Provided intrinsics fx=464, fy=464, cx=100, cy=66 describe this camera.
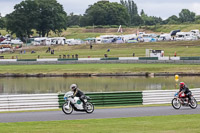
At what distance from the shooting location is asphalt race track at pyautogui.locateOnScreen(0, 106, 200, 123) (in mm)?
24391

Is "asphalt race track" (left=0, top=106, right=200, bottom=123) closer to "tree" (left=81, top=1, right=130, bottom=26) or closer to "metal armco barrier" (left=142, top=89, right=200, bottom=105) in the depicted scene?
"metal armco barrier" (left=142, top=89, right=200, bottom=105)

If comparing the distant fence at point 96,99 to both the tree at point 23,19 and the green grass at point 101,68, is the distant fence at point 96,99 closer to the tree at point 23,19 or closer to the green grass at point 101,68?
the green grass at point 101,68

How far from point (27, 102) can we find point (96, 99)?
4.59m

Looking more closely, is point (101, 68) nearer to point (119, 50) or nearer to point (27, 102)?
point (119, 50)

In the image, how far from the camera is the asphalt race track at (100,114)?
24391 mm

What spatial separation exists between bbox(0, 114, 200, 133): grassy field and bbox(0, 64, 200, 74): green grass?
45175 millimetres

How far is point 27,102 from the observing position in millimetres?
28984

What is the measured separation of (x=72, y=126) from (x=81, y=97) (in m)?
4.49

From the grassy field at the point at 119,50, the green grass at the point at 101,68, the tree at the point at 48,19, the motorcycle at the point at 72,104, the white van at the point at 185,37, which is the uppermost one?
the tree at the point at 48,19

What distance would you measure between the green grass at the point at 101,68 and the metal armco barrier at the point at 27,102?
40359 mm

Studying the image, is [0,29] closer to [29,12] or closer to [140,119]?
[29,12]

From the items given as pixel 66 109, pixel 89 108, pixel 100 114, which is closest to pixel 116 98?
pixel 89 108

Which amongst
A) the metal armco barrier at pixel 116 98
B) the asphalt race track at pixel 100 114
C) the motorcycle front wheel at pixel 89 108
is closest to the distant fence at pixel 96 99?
the metal armco barrier at pixel 116 98

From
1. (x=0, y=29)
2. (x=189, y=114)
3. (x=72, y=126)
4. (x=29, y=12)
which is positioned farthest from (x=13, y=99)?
(x=0, y=29)
